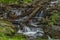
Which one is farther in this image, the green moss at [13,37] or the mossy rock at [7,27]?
the mossy rock at [7,27]

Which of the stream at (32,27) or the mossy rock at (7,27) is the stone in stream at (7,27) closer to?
the mossy rock at (7,27)

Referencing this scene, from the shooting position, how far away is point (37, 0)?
834cm

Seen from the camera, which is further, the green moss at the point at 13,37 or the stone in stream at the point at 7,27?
the stone in stream at the point at 7,27

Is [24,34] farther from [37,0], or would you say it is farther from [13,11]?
[37,0]

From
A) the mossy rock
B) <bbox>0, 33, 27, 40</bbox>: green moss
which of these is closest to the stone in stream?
the mossy rock

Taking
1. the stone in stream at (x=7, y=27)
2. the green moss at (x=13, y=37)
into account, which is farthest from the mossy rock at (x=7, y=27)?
the green moss at (x=13, y=37)

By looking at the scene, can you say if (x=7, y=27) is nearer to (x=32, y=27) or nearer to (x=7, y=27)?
(x=7, y=27)

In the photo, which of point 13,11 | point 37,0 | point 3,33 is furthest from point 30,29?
point 37,0

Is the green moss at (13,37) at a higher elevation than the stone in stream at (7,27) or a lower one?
lower

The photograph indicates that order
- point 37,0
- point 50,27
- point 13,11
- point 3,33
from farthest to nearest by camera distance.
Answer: point 37,0
point 13,11
point 50,27
point 3,33

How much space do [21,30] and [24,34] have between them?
0.27 metres

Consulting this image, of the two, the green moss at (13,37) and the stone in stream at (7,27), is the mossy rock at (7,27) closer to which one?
the stone in stream at (7,27)

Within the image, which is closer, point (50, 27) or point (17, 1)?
point (50, 27)

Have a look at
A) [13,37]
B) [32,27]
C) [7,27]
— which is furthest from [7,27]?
[32,27]
